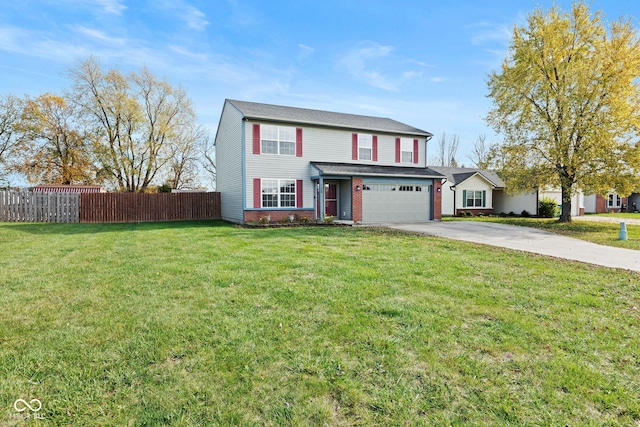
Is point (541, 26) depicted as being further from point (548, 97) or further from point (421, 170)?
point (421, 170)

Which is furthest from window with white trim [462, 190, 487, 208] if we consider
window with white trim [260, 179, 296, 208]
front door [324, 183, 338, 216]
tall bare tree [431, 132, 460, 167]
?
tall bare tree [431, 132, 460, 167]

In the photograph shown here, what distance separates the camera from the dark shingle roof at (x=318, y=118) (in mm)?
16125

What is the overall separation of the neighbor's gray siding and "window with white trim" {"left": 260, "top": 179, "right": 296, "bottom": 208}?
1.23m

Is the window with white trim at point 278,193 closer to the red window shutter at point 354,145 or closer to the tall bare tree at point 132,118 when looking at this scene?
the red window shutter at point 354,145


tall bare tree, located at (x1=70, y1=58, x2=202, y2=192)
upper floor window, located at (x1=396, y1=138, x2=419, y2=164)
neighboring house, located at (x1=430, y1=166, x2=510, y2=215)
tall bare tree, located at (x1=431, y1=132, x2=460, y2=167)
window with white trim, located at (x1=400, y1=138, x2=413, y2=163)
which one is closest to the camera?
upper floor window, located at (x1=396, y1=138, x2=419, y2=164)

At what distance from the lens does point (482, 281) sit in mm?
5309

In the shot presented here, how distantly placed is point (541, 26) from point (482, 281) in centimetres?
1787

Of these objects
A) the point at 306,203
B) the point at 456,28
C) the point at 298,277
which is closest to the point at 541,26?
the point at 456,28

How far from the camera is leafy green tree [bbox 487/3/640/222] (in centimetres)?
1495

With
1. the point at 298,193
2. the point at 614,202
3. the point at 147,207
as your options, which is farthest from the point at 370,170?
the point at 614,202

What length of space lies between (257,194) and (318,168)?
10.7 feet

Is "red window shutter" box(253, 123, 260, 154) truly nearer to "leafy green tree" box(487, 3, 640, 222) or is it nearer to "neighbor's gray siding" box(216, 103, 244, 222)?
"neighbor's gray siding" box(216, 103, 244, 222)

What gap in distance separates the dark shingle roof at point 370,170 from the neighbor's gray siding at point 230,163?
395cm

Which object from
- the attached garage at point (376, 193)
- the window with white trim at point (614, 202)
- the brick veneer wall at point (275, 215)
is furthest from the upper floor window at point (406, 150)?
the window with white trim at point (614, 202)
